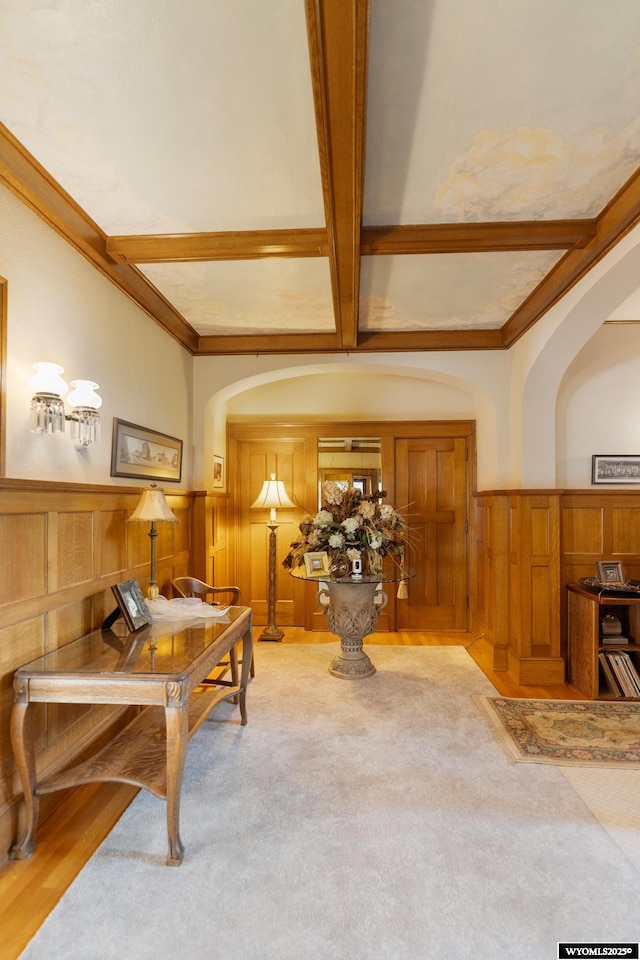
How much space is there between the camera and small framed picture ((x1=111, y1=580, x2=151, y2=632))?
250 cm

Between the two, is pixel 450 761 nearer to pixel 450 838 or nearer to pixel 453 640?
pixel 450 838

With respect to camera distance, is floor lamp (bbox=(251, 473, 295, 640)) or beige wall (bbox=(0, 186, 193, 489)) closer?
beige wall (bbox=(0, 186, 193, 489))

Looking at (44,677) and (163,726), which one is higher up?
(44,677)

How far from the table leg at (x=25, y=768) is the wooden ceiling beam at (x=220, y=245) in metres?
2.25

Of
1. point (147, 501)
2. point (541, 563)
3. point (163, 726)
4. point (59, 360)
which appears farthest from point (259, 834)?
point (541, 563)

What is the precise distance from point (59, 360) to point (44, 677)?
1.46 metres

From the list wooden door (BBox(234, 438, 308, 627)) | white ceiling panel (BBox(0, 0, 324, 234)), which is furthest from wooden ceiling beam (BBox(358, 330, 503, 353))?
white ceiling panel (BBox(0, 0, 324, 234))

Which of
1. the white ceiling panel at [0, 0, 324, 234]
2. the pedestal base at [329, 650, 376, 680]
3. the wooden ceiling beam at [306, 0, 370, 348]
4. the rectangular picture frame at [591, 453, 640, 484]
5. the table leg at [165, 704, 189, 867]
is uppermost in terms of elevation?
the white ceiling panel at [0, 0, 324, 234]

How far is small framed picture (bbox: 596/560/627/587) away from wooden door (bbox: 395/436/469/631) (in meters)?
1.45

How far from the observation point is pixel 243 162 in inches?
78.7

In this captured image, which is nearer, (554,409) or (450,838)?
(450,838)

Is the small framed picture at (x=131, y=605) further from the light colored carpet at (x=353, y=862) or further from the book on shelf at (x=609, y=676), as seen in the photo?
the book on shelf at (x=609, y=676)

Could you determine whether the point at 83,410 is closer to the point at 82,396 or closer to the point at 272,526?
the point at 82,396

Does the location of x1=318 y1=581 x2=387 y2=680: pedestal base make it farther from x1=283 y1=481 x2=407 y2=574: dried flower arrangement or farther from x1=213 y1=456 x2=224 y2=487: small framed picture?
x1=213 y1=456 x2=224 y2=487: small framed picture
